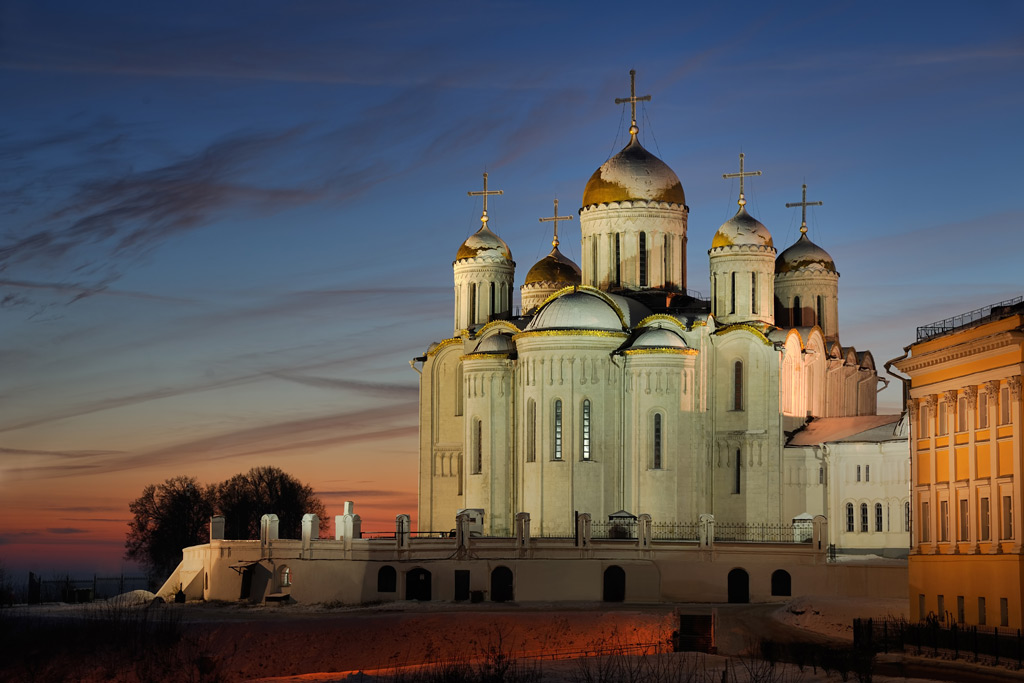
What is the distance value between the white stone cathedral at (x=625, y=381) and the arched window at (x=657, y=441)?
8cm

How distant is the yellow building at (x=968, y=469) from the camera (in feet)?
103

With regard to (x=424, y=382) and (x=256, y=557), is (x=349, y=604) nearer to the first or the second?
(x=256, y=557)

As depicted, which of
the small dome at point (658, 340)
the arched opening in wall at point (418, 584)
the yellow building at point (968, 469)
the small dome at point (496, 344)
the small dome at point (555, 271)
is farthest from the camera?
the small dome at point (555, 271)

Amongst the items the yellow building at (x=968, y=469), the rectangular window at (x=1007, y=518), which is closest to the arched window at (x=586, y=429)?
the yellow building at (x=968, y=469)

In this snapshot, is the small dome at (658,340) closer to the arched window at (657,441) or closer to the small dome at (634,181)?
the arched window at (657,441)

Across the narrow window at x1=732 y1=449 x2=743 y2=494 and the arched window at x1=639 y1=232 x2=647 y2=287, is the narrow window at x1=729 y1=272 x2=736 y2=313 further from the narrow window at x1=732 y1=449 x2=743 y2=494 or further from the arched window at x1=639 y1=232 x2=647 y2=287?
the narrow window at x1=732 y1=449 x2=743 y2=494

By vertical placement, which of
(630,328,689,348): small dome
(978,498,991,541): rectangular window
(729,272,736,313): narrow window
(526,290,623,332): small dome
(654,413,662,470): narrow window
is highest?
(729,272,736,313): narrow window

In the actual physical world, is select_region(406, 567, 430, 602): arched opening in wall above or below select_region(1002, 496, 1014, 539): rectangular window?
below

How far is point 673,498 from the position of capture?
52094 millimetres

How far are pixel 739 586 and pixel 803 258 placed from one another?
21291 mm

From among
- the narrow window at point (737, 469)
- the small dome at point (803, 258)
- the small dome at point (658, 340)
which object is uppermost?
the small dome at point (803, 258)

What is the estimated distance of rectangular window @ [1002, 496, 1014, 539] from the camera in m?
31.6

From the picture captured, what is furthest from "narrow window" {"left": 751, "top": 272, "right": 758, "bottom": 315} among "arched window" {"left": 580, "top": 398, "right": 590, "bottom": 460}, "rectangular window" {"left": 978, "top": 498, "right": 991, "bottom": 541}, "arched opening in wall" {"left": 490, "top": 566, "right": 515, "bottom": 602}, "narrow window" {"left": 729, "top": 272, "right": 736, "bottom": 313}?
"rectangular window" {"left": 978, "top": 498, "right": 991, "bottom": 541}

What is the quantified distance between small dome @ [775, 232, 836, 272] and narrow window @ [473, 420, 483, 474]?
15520mm
